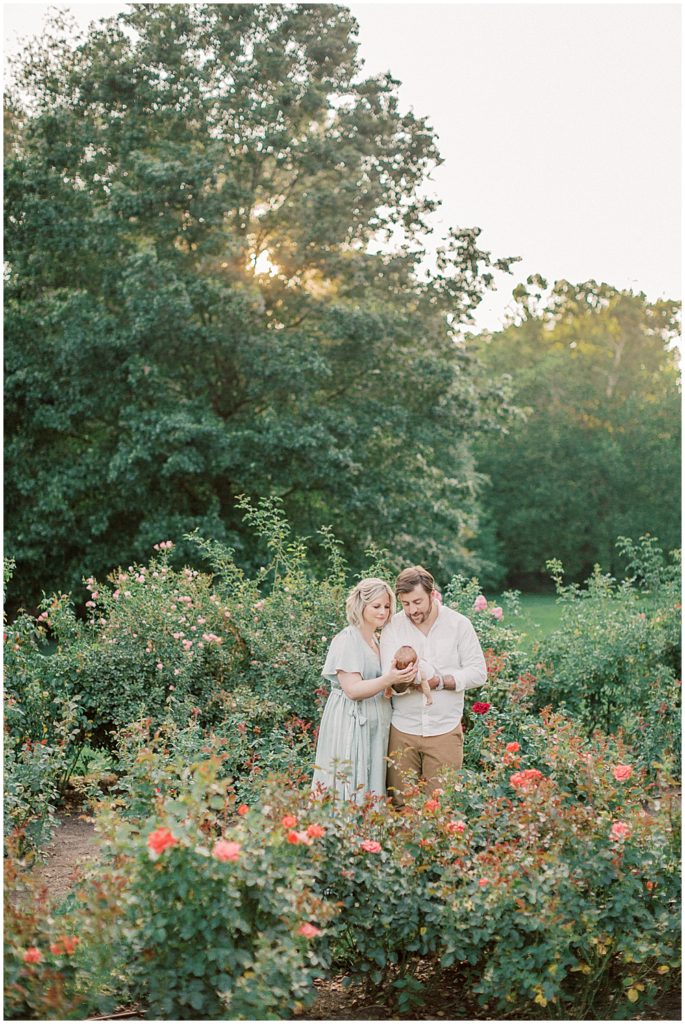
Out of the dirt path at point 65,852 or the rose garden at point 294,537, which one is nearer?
the rose garden at point 294,537

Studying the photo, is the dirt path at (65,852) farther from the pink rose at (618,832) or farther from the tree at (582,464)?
the tree at (582,464)

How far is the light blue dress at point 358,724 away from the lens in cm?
418

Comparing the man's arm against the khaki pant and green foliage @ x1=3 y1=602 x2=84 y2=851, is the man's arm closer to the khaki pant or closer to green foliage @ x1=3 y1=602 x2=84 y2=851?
the khaki pant

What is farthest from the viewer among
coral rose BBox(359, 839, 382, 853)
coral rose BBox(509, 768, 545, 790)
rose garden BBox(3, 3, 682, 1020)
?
coral rose BBox(509, 768, 545, 790)

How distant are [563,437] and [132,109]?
19.2 metres

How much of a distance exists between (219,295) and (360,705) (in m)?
11.5

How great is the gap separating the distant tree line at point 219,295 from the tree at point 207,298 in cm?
4

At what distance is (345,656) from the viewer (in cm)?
417

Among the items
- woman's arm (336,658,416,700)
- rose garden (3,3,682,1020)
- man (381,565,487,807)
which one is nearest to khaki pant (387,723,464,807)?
man (381,565,487,807)

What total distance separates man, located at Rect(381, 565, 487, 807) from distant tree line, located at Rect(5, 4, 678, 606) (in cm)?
1056

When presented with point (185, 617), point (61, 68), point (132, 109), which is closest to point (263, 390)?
point (132, 109)

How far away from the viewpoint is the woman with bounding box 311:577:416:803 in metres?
4.17

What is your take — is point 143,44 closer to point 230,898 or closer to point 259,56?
point 259,56

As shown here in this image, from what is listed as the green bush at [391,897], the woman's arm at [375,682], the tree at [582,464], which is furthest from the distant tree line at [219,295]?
the tree at [582,464]
